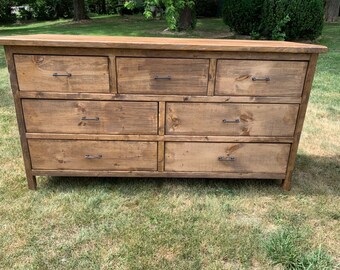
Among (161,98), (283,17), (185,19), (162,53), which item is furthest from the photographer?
(185,19)

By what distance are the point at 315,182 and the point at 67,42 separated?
2274 millimetres

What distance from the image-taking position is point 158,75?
216cm

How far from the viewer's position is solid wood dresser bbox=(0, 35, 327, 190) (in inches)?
82.7

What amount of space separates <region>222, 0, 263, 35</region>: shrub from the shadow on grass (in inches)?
272

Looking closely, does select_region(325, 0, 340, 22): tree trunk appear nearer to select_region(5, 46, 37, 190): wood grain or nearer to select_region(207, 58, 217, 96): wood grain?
select_region(207, 58, 217, 96): wood grain

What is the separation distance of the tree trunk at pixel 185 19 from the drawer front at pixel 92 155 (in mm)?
9658

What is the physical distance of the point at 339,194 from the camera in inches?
98.4

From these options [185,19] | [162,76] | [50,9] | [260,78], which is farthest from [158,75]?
[50,9]

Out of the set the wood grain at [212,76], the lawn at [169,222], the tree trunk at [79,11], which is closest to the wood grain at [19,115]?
the lawn at [169,222]

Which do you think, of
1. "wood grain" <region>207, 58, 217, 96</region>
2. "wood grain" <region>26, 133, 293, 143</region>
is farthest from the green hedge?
"wood grain" <region>207, 58, 217, 96</region>

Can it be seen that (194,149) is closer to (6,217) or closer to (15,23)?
(6,217)

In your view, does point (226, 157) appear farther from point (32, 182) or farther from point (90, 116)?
point (32, 182)

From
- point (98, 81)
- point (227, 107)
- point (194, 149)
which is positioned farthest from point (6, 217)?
point (227, 107)

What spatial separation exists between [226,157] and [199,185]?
0.37 meters
